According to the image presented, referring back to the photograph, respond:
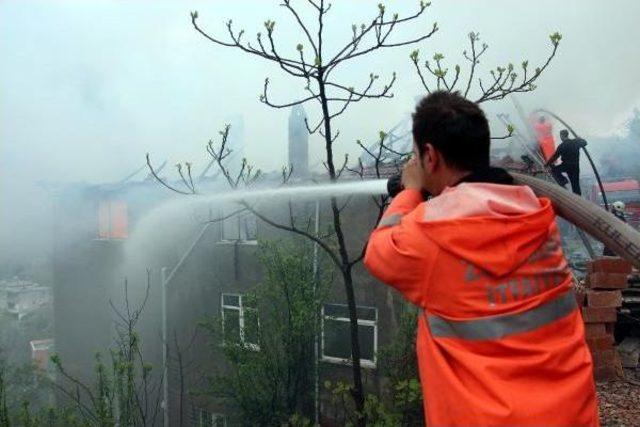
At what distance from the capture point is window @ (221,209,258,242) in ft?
36.1

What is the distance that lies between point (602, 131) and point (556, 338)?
494 inches

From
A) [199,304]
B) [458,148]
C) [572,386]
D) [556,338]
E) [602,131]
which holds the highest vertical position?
[602,131]

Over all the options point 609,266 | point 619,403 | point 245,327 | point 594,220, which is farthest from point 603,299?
point 245,327

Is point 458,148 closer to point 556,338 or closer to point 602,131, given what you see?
point 556,338

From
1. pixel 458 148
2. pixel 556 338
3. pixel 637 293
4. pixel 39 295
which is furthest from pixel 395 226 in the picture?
pixel 39 295

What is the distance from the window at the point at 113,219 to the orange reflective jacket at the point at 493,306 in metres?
13.3

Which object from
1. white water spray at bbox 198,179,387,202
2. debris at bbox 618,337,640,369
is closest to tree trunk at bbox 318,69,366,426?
white water spray at bbox 198,179,387,202

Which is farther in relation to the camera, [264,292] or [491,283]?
[264,292]

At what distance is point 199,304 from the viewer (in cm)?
1192

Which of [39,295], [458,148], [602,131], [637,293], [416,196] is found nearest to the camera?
[458,148]

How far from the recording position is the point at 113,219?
14.1 meters

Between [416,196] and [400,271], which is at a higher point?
[416,196]

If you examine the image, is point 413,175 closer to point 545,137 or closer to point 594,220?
point 594,220

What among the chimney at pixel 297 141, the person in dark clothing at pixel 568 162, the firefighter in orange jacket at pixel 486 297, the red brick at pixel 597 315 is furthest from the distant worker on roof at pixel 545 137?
the firefighter in orange jacket at pixel 486 297
